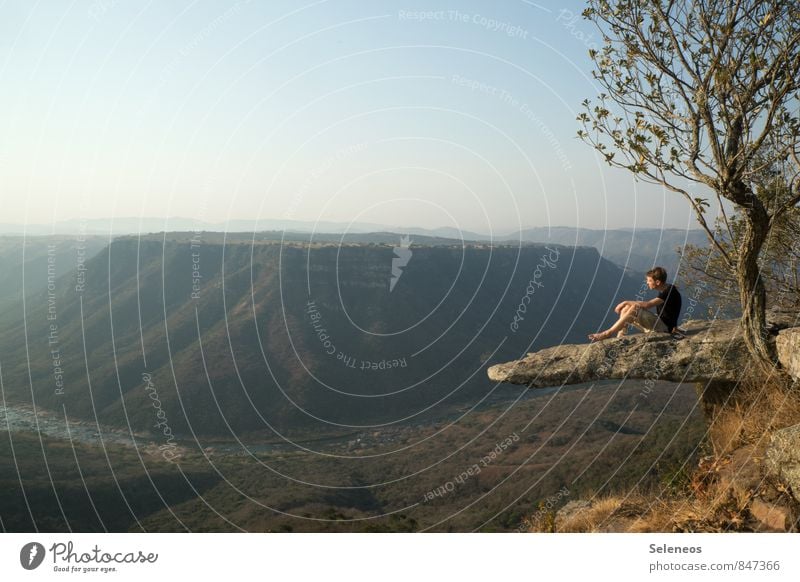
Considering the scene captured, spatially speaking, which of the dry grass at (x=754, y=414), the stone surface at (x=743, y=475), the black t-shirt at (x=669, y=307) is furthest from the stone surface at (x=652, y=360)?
the stone surface at (x=743, y=475)

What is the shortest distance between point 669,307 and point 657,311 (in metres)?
0.37

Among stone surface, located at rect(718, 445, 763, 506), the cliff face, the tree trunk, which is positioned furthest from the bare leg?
the cliff face

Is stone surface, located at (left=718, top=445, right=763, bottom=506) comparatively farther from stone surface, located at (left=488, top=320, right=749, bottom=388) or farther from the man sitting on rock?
the man sitting on rock

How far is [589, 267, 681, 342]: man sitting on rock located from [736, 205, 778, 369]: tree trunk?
1.25 metres

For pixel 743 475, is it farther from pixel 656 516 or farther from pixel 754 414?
pixel 754 414

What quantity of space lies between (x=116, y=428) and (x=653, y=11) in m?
82.3

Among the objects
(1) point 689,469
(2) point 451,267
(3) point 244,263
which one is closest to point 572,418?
(2) point 451,267

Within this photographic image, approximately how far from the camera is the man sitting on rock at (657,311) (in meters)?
10.1

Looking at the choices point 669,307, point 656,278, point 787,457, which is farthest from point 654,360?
point 787,457

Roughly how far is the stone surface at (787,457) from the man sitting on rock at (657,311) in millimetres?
3381

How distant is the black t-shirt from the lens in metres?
10.1

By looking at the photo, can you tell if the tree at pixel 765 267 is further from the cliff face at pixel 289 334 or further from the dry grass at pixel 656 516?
the cliff face at pixel 289 334

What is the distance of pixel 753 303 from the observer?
8.84 metres

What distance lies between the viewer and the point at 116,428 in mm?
74438
